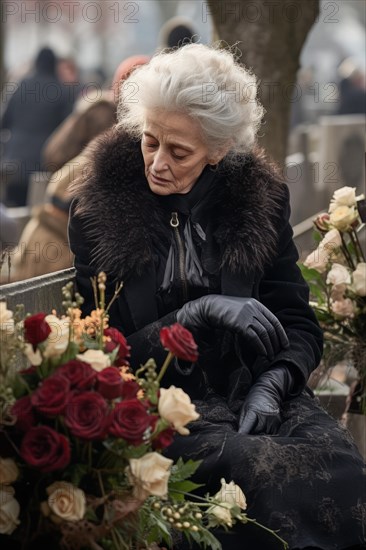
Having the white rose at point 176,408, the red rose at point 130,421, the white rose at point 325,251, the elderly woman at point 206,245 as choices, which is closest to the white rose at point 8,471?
the red rose at point 130,421

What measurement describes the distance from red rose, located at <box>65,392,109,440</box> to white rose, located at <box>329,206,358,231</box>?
232 cm

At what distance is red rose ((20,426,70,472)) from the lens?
3125mm

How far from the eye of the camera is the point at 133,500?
329cm

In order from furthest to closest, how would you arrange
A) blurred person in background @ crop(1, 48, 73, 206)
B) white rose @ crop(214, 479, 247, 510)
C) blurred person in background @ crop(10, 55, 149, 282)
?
blurred person in background @ crop(1, 48, 73, 206), blurred person in background @ crop(10, 55, 149, 282), white rose @ crop(214, 479, 247, 510)

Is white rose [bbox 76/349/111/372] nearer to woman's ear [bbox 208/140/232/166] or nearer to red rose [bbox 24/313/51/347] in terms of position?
red rose [bbox 24/313/51/347]

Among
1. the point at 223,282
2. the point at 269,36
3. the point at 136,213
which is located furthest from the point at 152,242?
the point at 269,36

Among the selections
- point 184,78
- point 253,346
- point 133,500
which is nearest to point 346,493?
point 253,346

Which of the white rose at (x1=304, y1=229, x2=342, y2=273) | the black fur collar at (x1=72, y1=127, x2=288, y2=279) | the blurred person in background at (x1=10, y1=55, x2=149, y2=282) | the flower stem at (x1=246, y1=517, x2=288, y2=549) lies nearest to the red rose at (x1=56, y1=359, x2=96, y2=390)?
the flower stem at (x1=246, y1=517, x2=288, y2=549)

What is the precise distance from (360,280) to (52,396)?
2.34 m

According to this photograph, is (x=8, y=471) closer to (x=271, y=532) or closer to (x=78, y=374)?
(x=78, y=374)

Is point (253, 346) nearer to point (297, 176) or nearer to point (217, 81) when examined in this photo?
point (217, 81)

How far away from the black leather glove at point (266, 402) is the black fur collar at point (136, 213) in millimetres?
384

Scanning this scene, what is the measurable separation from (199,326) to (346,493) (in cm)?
73

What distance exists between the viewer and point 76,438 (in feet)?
10.5
